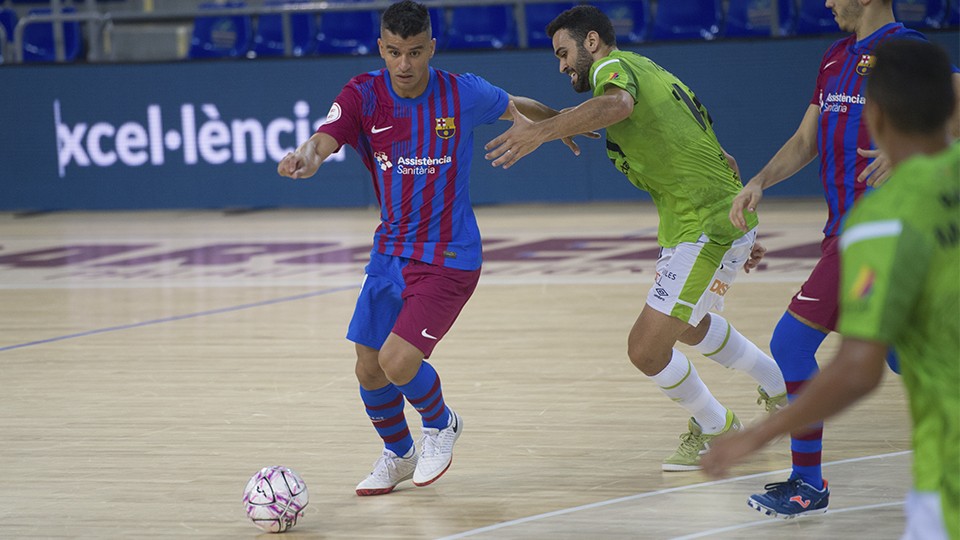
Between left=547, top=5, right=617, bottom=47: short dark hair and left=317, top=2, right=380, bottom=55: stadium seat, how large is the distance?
469 inches

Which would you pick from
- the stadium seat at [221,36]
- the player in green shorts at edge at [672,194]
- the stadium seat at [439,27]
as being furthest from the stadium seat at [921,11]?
the player in green shorts at edge at [672,194]

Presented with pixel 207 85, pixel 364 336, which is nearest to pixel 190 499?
pixel 364 336

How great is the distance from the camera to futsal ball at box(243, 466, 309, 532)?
4898 mm

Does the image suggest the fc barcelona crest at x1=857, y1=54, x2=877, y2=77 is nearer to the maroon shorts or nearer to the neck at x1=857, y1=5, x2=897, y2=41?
the neck at x1=857, y1=5, x2=897, y2=41

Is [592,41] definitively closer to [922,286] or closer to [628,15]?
[922,286]

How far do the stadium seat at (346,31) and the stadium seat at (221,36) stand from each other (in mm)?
1080

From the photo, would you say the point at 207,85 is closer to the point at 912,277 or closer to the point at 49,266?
the point at 49,266

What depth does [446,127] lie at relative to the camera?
217 inches

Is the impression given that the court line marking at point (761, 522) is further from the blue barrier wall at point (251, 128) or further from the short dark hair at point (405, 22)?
the blue barrier wall at point (251, 128)

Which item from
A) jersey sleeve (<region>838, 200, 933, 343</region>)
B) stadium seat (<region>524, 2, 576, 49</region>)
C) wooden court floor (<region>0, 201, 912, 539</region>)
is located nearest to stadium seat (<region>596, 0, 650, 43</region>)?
stadium seat (<region>524, 2, 576, 49</region>)

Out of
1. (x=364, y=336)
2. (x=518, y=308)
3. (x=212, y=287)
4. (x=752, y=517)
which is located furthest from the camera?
(x=212, y=287)

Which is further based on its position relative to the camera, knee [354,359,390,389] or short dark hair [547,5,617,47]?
short dark hair [547,5,617,47]

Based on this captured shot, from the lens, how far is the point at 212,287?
1180cm

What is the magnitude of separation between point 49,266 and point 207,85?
432 centimetres
